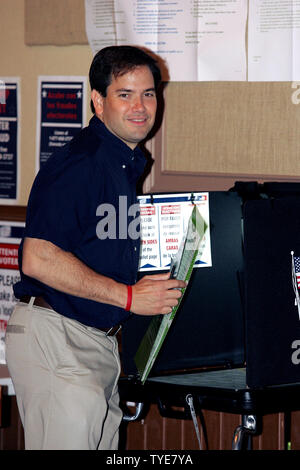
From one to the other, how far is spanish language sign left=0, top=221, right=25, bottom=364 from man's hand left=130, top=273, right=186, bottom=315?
1.09m

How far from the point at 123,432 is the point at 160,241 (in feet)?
3.26

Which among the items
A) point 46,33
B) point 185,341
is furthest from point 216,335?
point 46,33

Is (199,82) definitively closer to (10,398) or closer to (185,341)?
(185,341)

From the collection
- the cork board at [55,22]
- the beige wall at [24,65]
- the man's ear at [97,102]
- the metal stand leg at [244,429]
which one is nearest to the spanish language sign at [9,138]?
the beige wall at [24,65]

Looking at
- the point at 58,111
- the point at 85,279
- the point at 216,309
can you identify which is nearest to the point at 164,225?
the point at 216,309

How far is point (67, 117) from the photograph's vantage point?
2791mm

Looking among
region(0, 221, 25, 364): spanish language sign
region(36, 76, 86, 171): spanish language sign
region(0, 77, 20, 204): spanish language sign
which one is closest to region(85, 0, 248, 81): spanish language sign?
region(36, 76, 86, 171): spanish language sign

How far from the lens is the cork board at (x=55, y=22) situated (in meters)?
2.73

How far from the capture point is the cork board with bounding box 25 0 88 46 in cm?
273

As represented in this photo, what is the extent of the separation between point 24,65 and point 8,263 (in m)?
0.77

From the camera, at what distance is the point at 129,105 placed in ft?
6.72

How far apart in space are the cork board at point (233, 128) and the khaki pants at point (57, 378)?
83 cm

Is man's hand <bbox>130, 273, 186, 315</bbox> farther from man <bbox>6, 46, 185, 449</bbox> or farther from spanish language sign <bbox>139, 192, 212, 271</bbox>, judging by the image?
spanish language sign <bbox>139, 192, 212, 271</bbox>

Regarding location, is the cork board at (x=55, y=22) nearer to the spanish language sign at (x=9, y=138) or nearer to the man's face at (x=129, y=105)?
the spanish language sign at (x=9, y=138)
